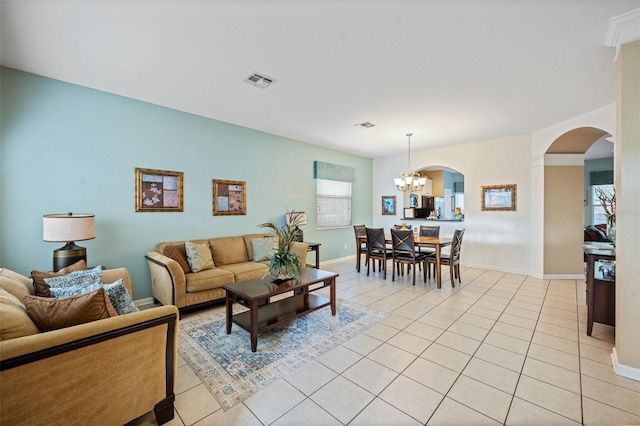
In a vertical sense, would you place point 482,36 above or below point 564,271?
above

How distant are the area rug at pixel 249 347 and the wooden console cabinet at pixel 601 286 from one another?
2.11m

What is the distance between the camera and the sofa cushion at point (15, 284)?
6.15 ft

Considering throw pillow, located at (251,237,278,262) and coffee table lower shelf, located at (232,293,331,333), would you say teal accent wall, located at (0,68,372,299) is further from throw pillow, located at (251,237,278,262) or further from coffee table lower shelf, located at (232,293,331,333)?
coffee table lower shelf, located at (232,293,331,333)

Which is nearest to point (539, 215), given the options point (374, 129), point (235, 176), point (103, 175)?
point (374, 129)

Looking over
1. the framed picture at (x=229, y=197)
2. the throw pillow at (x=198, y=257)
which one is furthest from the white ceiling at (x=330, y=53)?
the throw pillow at (x=198, y=257)

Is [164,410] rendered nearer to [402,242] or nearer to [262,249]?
[262,249]

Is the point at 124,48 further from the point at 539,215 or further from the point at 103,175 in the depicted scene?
the point at 539,215

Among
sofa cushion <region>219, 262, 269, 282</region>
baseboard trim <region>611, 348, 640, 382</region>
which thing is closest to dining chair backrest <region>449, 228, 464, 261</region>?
baseboard trim <region>611, 348, 640, 382</region>

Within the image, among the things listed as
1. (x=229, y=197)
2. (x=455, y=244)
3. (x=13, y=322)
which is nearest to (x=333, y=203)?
(x=229, y=197)

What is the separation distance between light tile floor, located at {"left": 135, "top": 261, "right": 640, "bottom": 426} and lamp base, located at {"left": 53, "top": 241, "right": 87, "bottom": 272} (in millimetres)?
1353

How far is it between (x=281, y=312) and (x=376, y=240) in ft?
9.07

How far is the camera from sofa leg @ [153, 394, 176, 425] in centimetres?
168

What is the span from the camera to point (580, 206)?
4.92m

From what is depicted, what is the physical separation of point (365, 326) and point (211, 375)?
1636 mm
